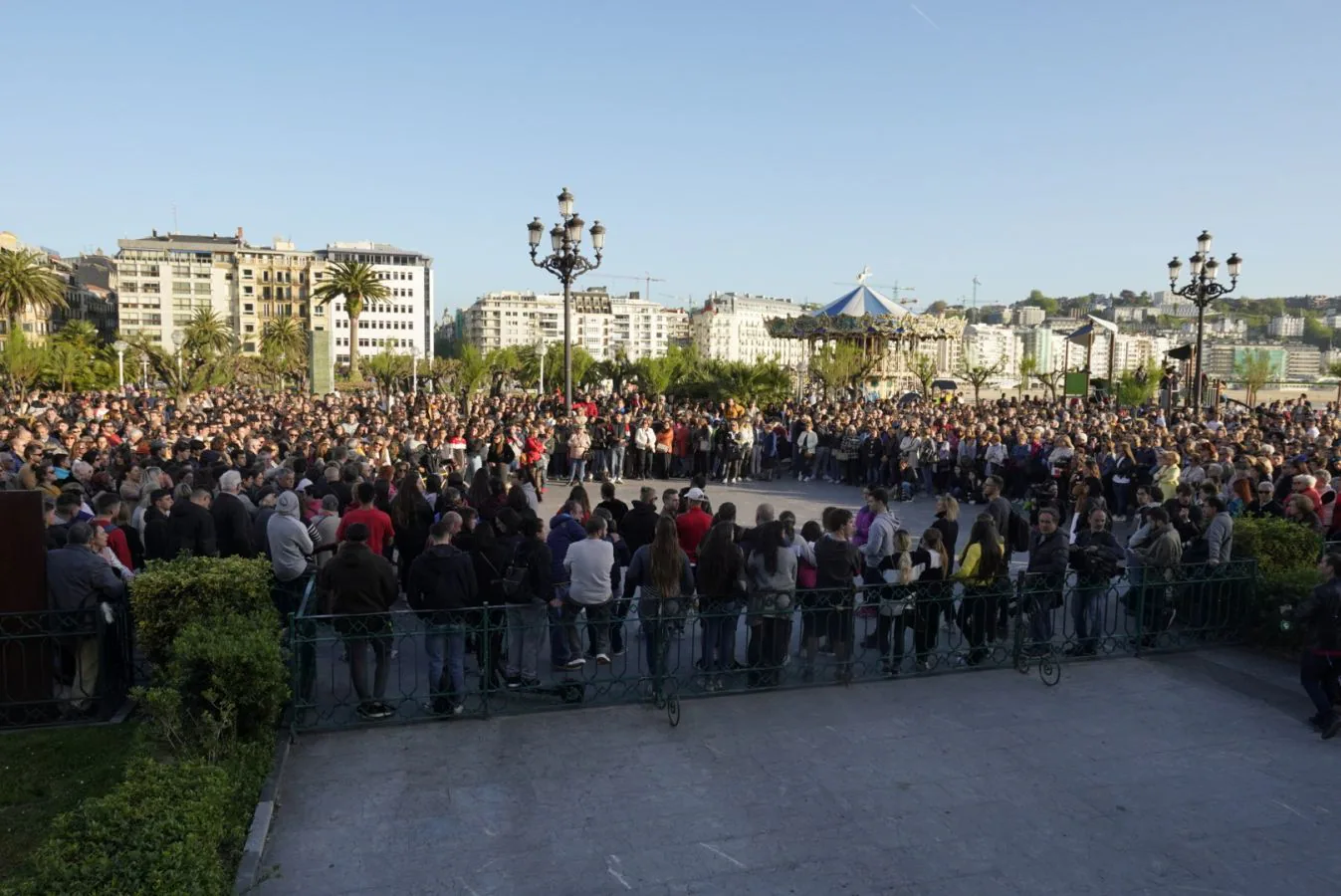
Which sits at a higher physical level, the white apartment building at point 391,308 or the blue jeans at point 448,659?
the white apartment building at point 391,308

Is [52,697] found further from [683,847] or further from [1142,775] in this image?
[1142,775]

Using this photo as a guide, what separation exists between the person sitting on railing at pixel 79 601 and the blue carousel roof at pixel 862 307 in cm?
3641

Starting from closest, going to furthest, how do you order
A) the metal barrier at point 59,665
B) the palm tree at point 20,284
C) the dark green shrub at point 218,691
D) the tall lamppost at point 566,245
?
the dark green shrub at point 218,691 → the metal barrier at point 59,665 → the tall lamppost at point 566,245 → the palm tree at point 20,284

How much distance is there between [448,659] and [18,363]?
4109 cm

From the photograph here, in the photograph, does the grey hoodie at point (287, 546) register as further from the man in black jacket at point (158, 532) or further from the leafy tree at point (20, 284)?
the leafy tree at point (20, 284)

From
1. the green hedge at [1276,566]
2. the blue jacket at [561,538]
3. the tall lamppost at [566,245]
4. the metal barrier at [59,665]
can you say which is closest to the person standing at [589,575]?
the blue jacket at [561,538]

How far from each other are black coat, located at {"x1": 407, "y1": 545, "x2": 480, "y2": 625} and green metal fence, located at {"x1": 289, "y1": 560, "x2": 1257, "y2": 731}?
11 centimetres

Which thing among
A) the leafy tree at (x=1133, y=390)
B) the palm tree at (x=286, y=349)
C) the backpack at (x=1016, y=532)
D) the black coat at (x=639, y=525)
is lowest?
the backpack at (x=1016, y=532)

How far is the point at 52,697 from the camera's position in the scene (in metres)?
7.03

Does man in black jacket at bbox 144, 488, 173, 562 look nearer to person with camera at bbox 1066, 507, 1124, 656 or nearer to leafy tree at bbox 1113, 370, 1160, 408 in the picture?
person with camera at bbox 1066, 507, 1124, 656

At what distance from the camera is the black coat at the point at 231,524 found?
9141 mm

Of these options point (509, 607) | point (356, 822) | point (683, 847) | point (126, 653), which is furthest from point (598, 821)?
point (126, 653)

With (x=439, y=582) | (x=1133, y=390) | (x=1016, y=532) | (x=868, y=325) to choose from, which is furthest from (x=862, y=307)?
(x=439, y=582)

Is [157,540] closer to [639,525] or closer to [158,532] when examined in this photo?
[158,532]
